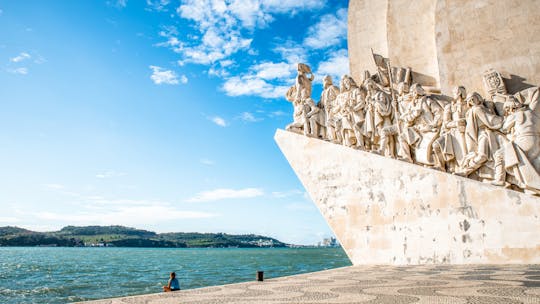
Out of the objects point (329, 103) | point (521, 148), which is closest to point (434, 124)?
point (521, 148)

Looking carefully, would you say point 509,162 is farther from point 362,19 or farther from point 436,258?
point 362,19

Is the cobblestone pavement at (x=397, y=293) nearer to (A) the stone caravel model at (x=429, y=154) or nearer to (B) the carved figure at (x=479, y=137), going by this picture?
(A) the stone caravel model at (x=429, y=154)

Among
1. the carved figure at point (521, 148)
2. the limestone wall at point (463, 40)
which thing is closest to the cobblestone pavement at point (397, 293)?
the carved figure at point (521, 148)

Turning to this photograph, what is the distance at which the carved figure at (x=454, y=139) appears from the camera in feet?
21.9

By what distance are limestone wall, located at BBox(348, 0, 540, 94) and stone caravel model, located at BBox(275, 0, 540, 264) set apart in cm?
2

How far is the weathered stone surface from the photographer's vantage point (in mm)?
5598

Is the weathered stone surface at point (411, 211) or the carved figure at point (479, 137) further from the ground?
the carved figure at point (479, 137)

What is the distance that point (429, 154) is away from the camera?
696cm

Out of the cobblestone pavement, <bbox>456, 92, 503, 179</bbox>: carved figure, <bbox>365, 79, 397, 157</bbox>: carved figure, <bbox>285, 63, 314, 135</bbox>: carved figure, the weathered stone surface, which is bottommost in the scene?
the cobblestone pavement

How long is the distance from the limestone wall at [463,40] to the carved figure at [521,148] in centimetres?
82

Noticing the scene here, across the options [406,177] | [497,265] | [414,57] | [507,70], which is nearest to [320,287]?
[497,265]

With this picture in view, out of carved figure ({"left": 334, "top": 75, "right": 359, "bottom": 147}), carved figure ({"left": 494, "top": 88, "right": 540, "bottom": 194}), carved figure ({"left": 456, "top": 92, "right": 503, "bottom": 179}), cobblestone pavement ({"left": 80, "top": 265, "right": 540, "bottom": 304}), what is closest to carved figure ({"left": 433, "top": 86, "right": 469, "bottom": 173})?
carved figure ({"left": 456, "top": 92, "right": 503, "bottom": 179})

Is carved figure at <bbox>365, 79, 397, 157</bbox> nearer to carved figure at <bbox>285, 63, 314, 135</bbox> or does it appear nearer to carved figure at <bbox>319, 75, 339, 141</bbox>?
carved figure at <bbox>319, 75, 339, 141</bbox>

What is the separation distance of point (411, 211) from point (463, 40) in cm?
339
